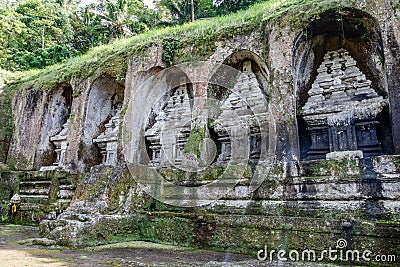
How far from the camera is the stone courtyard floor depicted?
3.78 meters

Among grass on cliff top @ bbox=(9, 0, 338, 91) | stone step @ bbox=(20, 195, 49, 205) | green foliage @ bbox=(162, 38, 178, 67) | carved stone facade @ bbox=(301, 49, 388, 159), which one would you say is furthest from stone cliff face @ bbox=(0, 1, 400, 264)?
stone step @ bbox=(20, 195, 49, 205)

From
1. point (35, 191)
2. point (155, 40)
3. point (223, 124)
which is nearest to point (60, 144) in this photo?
Answer: point (35, 191)

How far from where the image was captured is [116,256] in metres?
4.22

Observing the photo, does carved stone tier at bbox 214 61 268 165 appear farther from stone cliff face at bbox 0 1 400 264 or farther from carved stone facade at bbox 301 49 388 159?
carved stone facade at bbox 301 49 388 159

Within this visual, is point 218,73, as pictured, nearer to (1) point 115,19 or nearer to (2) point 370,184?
(2) point 370,184

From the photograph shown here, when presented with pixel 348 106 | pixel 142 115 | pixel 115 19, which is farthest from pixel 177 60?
pixel 115 19

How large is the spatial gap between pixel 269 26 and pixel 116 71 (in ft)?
17.3

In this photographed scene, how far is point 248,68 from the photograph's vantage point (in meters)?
9.47

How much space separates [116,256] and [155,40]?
24.2 ft

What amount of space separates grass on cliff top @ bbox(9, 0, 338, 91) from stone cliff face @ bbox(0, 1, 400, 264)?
0.24 metres

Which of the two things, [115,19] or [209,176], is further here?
[115,19]

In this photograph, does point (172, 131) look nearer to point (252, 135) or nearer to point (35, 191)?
point (252, 135)

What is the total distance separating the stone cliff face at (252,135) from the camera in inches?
182

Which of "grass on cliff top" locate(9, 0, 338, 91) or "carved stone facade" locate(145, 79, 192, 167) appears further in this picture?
"carved stone facade" locate(145, 79, 192, 167)
